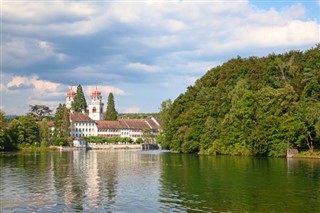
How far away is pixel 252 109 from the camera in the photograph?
89.2 m

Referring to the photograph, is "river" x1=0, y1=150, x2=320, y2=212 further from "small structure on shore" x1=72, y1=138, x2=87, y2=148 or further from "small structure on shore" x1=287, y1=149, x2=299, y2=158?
"small structure on shore" x1=72, y1=138, x2=87, y2=148

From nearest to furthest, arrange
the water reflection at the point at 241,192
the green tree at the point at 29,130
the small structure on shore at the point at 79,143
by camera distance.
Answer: the water reflection at the point at 241,192
the green tree at the point at 29,130
the small structure on shore at the point at 79,143

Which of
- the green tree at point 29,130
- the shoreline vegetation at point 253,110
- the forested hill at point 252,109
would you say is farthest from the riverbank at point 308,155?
the green tree at point 29,130

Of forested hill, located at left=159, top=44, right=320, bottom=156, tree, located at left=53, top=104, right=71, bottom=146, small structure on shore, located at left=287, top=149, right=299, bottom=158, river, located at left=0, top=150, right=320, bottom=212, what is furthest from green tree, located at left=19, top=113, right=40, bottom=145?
river, located at left=0, top=150, right=320, bottom=212

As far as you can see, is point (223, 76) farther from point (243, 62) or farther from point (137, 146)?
point (137, 146)

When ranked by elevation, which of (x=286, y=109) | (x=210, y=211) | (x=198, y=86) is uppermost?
(x=198, y=86)

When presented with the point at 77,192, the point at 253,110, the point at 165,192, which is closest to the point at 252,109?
the point at 253,110

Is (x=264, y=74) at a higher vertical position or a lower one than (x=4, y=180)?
higher

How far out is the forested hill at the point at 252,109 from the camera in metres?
81.3

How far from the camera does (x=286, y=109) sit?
85.2 meters

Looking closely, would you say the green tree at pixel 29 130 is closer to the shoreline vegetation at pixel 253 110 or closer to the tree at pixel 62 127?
the tree at pixel 62 127

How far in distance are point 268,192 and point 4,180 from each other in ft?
84.9

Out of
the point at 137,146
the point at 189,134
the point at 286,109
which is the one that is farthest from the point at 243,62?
the point at 137,146

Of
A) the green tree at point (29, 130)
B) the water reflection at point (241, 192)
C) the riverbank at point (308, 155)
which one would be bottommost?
the water reflection at point (241, 192)
